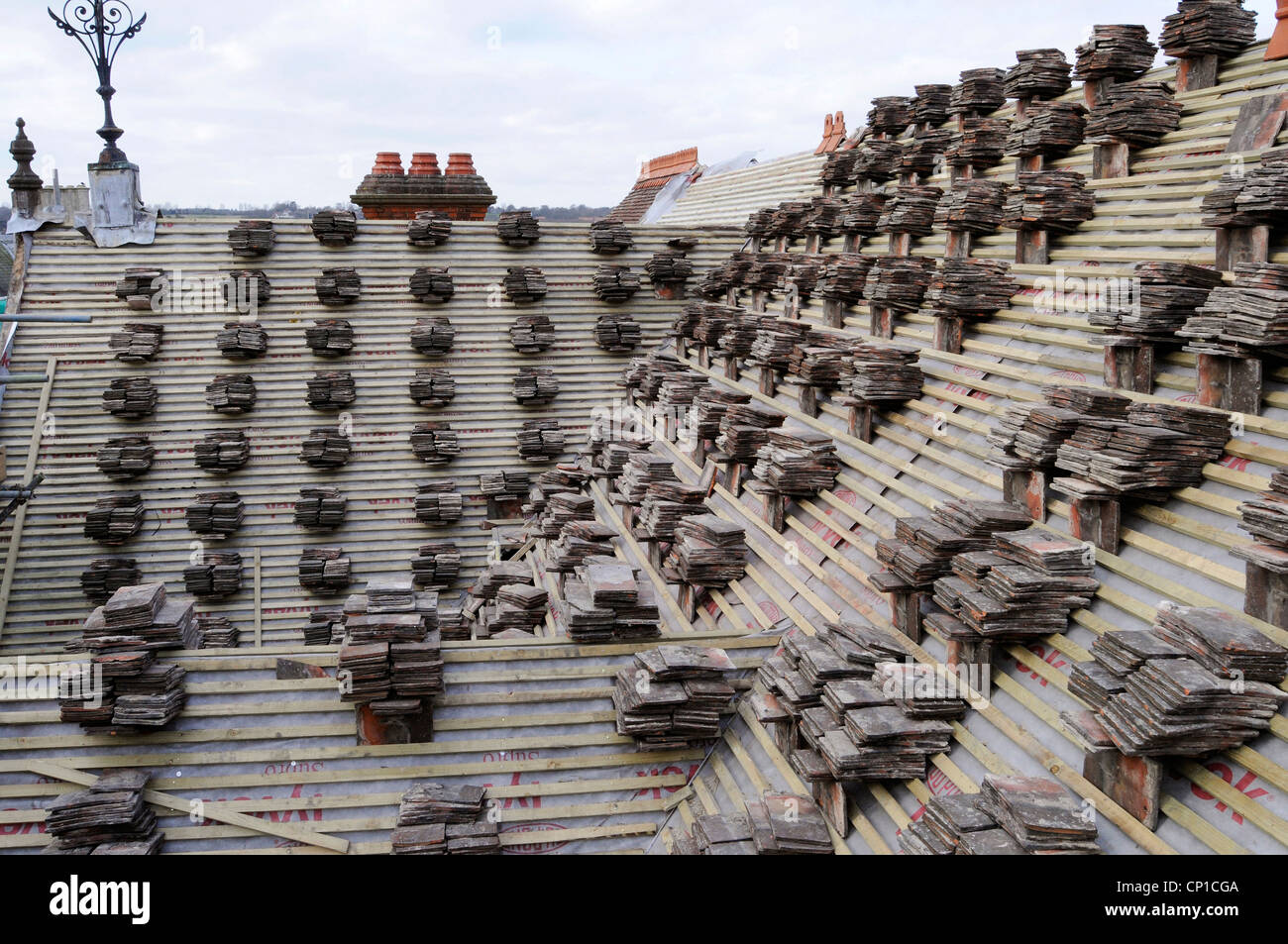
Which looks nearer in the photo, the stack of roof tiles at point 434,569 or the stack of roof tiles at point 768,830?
the stack of roof tiles at point 768,830

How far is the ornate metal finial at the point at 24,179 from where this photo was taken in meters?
22.1

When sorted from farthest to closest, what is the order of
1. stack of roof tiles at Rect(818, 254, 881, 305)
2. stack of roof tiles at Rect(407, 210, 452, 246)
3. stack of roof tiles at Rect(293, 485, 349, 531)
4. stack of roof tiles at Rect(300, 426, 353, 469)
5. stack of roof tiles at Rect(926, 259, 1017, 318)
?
stack of roof tiles at Rect(407, 210, 452, 246) → stack of roof tiles at Rect(300, 426, 353, 469) → stack of roof tiles at Rect(293, 485, 349, 531) → stack of roof tiles at Rect(818, 254, 881, 305) → stack of roof tiles at Rect(926, 259, 1017, 318)

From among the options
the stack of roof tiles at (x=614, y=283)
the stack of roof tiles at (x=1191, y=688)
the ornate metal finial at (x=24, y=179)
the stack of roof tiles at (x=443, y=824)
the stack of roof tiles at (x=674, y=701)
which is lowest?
the stack of roof tiles at (x=443, y=824)

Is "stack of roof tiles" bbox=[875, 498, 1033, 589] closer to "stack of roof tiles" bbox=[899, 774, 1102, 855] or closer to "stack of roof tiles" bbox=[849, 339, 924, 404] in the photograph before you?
"stack of roof tiles" bbox=[899, 774, 1102, 855]

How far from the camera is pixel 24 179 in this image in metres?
22.2

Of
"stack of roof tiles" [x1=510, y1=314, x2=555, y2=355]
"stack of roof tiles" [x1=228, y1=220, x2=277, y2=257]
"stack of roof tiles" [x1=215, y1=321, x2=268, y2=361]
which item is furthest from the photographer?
"stack of roof tiles" [x1=510, y1=314, x2=555, y2=355]

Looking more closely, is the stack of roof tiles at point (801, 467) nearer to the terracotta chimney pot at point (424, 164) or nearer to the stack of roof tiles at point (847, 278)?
the stack of roof tiles at point (847, 278)

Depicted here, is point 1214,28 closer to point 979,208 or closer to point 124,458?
point 979,208

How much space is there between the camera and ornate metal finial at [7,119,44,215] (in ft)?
72.5

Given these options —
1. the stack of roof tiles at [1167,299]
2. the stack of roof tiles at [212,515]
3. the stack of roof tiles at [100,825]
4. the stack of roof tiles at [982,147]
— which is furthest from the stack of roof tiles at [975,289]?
the stack of roof tiles at [212,515]

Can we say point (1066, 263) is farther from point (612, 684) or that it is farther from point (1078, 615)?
point (612, 684)

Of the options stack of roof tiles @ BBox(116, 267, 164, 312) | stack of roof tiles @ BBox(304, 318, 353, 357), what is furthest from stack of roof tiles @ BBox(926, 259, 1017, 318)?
stack of roof tiles @ BBox(116, 267, 164, 312)

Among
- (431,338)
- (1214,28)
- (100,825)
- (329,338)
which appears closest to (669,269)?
(431,338)

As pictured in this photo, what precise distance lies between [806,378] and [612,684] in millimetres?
6042
